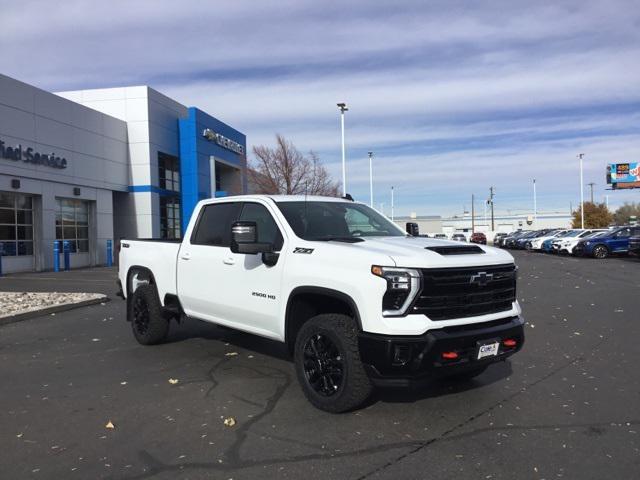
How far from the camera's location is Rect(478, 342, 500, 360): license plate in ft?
14.5

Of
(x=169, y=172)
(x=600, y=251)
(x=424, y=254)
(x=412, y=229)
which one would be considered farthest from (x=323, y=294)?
(x=169, y=172)

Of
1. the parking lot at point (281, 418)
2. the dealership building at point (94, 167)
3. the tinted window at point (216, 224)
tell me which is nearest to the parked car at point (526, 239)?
the dealership building at point (94, 167)

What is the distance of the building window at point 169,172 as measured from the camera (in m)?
31.3

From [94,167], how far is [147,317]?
66.3ft

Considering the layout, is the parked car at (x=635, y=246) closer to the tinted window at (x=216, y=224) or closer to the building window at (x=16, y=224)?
the tinted window at (x=216, y=224)

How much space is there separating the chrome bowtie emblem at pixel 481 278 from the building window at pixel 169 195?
91.9ft

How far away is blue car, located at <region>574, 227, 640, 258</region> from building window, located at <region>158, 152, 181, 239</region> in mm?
22638

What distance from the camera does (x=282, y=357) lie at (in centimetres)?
655

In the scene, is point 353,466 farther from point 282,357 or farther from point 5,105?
point 5,105

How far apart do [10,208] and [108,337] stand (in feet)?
50.3

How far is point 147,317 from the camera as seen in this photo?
7207 mm

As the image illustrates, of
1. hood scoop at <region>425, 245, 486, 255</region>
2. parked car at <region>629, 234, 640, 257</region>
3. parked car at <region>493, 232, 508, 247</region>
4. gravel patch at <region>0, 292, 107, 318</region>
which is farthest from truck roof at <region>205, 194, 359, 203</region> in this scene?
parked car at <region>493, 232, 508, 247</region>

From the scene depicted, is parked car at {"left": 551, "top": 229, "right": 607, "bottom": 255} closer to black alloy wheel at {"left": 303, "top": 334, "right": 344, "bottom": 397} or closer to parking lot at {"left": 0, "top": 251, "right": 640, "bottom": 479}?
parking lot at {"left": 0, "top": 251, "right": 640, "bottom": 479}

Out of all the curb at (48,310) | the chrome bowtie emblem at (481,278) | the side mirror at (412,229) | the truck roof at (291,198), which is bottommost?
the curb at (48,310)
